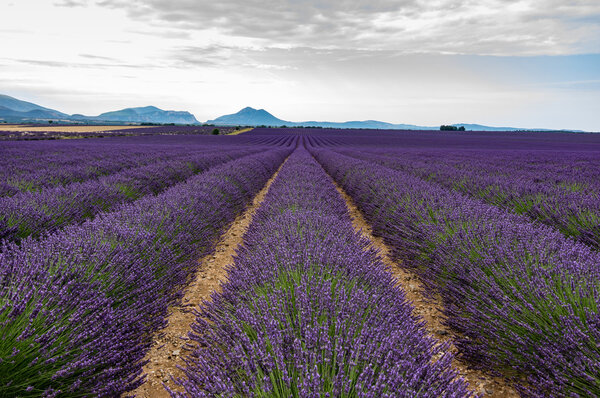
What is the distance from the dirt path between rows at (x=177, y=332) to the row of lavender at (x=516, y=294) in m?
1.87

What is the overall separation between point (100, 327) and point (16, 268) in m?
0.68

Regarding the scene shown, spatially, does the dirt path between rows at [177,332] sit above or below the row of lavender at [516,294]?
below

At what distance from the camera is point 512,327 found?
190 cm

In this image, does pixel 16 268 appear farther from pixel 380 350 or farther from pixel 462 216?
pixel 462 216

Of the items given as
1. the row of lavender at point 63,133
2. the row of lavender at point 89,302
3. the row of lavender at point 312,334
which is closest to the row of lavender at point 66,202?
the row of lavender at point 89,302

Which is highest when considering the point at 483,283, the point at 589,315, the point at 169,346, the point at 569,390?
the point at 589,315

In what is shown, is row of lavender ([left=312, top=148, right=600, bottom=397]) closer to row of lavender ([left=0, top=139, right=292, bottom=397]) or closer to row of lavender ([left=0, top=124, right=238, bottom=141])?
row of lavender ([left=0, top=139, right=292, bottom=397])

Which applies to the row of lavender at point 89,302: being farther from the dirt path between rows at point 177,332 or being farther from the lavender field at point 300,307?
the dirt path between rows at point 177,332

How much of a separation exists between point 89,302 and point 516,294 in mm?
2609

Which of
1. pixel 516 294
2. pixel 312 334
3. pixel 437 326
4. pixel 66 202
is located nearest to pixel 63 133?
pixel 66 202

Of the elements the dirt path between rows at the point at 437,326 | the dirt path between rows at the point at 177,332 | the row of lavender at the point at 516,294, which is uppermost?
the row of lavender at the point at 516,294

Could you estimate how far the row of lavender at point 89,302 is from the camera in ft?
4.39

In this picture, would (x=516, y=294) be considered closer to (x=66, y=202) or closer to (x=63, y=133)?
(x=66, y=202)

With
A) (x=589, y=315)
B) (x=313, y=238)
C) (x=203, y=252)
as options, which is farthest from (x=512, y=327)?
(x=203, y=252)
